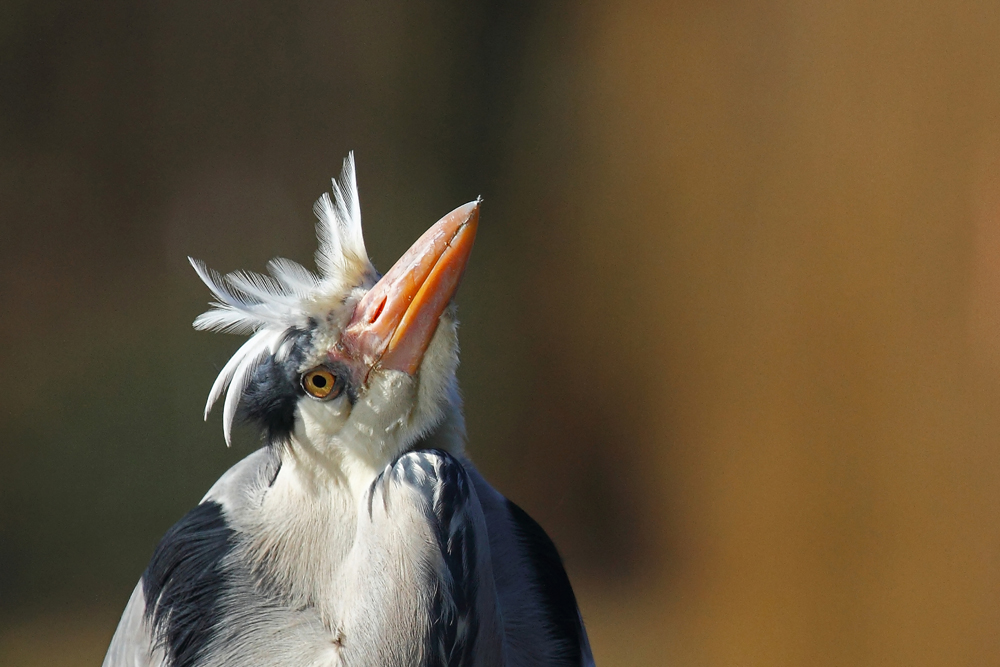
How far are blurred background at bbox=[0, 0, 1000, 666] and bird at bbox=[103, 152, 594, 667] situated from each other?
1.41 meters

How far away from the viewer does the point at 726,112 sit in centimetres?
234

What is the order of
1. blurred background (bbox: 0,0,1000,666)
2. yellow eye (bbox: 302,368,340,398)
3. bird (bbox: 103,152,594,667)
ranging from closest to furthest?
bird (bbox: 103,152,594,667) → yellow eye (bbox: 302,368,340,398) → blurred background (bbox: 0,0,1000,666)

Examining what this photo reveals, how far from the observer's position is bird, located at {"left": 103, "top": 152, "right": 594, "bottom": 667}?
90 centimetres

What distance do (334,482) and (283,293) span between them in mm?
255

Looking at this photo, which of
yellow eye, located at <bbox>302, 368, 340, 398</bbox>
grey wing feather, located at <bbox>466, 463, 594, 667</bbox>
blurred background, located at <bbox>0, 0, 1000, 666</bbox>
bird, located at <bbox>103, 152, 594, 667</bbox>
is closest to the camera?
bird, located at <bbox>103, 152, 594, 667</bbox>

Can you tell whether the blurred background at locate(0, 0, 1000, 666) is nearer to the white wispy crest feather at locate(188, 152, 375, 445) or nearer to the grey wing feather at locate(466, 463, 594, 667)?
the grey wing feather at locate(466, 463, 594, 667)

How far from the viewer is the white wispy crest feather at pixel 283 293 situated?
1.03 meters

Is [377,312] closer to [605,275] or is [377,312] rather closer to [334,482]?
[334,482]

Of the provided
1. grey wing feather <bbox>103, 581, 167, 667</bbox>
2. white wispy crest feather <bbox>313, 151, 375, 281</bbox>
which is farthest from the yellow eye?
grey wing feather <bbox>103, 581, 167, 667</bbox>

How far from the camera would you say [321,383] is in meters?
1.02

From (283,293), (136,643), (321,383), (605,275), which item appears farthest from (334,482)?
(605,275)

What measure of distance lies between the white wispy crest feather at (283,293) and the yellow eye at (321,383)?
0.05m

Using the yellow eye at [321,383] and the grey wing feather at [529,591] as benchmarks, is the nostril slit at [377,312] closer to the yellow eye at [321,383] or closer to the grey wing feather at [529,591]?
the yellow eye at [321,383]

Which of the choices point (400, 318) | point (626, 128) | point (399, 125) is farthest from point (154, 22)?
point (400, 318)
